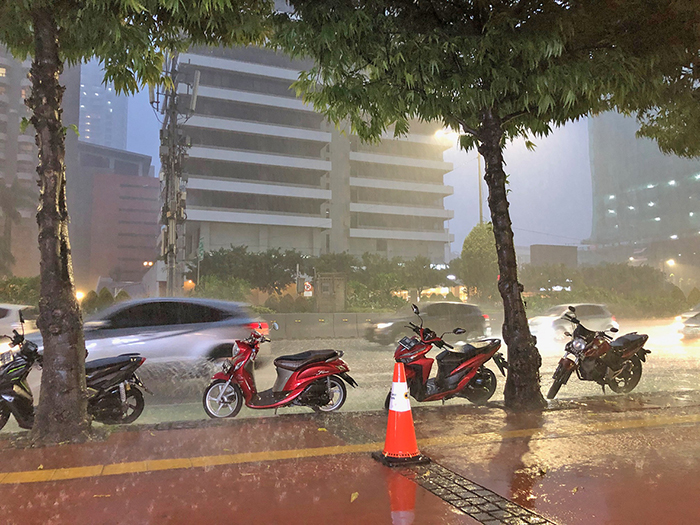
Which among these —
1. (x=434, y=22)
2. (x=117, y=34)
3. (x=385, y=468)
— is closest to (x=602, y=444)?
(x=385, y=468)

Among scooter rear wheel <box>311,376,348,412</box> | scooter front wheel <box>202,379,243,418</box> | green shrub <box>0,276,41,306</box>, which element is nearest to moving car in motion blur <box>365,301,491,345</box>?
scooter rear wheel <box>311,376,348,412</box>

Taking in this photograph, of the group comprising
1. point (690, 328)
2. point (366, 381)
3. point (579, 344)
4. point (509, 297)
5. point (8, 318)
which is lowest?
point (366, 381)

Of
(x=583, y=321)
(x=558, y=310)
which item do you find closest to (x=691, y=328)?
(x=583, y=321)

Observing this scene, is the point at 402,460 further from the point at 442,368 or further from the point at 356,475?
the point at 442,368

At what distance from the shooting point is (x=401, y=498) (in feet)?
12.8

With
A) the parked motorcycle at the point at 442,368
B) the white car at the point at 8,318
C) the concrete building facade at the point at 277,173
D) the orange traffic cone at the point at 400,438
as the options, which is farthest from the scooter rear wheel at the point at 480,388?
the concrete building facade at the point at 277,173

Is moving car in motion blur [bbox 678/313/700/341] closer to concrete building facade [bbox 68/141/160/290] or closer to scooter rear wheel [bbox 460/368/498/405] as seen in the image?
scooter rear wheel [bbox 460/368/498/405]

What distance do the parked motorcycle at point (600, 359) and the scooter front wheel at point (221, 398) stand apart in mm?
4381

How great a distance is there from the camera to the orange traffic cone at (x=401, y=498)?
11.6ft

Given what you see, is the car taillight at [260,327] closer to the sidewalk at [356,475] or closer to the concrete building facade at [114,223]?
the sidewalk at [356,475]

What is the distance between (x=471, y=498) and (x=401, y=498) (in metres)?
0.49

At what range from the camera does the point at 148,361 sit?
8.12 metres

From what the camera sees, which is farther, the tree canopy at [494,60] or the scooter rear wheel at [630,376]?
the scooter rear wheel at [630,376]

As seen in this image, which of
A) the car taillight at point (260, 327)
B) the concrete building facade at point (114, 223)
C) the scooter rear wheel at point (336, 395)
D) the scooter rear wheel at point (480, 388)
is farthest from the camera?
the concrete building facade at point (114, 223)
